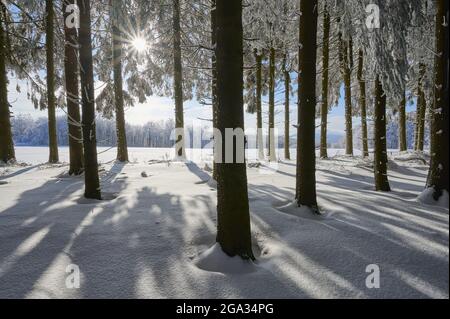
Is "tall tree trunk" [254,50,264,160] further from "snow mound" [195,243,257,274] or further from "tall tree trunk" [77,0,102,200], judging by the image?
"snow mound" [195,243,257,274]

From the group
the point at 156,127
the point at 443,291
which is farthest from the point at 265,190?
the point at 156,127

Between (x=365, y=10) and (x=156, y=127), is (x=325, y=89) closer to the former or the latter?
(x=365, y=10)

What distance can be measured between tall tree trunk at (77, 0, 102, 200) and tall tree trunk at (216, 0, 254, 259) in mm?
3814

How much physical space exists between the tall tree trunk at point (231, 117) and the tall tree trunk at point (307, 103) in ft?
6.71

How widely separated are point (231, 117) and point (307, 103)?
89.4 inches

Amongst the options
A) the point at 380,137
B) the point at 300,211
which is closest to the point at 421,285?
the point at 300,211

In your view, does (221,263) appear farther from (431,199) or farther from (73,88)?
(73,88)

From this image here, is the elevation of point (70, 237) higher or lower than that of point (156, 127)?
lower

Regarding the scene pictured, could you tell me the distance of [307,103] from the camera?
5.16 m

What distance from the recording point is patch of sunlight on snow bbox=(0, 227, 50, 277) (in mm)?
3271

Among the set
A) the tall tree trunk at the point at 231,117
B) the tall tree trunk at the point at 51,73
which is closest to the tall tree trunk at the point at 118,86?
the tall tree trunk at the point at 51,73
